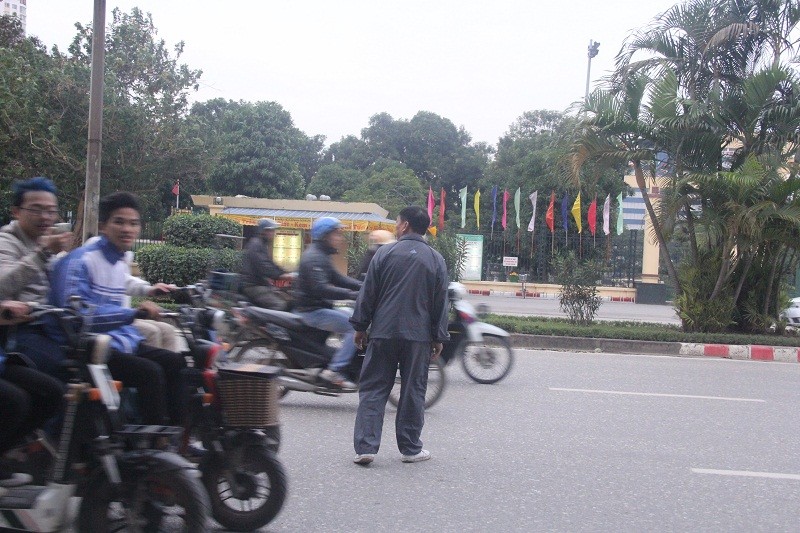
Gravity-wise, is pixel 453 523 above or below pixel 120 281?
below

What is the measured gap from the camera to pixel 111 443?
134 inches

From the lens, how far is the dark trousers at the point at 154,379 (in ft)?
11.9

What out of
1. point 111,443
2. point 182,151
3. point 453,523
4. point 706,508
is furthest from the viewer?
point 182,151

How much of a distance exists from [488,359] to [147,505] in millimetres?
5837

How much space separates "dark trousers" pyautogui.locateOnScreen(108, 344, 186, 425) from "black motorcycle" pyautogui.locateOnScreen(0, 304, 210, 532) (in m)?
0.19

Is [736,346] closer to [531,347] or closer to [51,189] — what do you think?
[531,347]

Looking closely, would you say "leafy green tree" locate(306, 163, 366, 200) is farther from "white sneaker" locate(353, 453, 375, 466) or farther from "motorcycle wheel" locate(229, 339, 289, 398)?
"white sneaker" locate(353, 453, 375, 466)

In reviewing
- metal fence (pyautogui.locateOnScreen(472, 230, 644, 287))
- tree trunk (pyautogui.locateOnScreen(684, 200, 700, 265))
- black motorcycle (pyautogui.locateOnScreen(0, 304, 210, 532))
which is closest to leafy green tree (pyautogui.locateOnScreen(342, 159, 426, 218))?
metal fence (pyautogui.locateOnScreen(472, 230, 644, 287))

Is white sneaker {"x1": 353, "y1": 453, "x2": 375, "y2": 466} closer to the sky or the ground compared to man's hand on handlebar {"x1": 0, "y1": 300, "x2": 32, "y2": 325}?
closer to the ground

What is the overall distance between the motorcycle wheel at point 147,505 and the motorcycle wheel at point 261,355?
3.80 metres

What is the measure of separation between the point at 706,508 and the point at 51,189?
160 inches

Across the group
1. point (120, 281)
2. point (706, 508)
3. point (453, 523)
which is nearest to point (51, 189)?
point (120, 281)

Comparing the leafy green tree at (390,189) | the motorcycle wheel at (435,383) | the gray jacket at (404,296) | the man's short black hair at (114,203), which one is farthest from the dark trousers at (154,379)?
the leafy green tree at (390,189)

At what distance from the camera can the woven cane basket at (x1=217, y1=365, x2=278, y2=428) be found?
3.83 m
